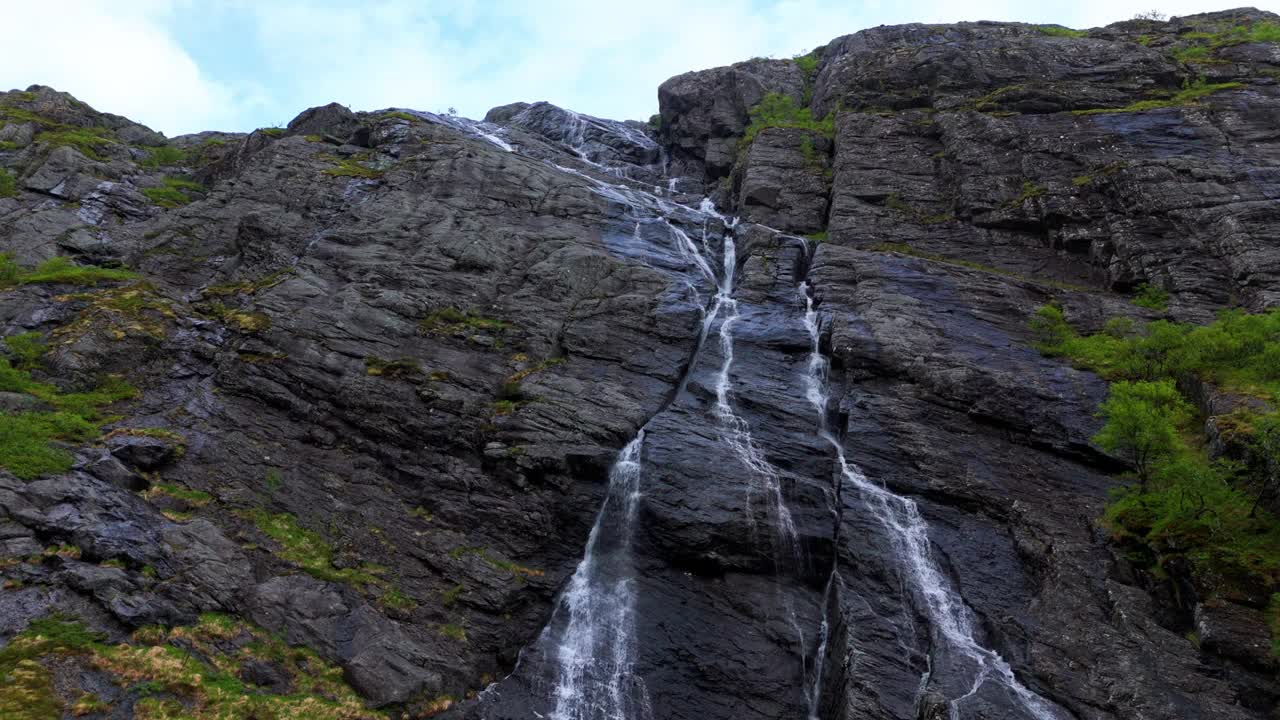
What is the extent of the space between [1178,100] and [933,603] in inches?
1516

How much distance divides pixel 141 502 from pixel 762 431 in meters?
19.4

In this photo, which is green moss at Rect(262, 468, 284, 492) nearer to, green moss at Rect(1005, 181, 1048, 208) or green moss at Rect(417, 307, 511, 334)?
green moss at Rect(417, 307, 511, 334)

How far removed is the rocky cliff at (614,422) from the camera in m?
17.8

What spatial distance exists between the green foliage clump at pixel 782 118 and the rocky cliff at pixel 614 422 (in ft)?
14.2

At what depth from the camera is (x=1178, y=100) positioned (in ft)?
137

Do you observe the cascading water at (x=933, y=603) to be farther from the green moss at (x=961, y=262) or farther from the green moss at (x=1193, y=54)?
the green moss at (x=1193, y=54)

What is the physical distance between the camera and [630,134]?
6481cm

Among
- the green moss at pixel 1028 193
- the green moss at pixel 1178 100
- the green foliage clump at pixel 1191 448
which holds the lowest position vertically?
the green foliage clump at pixel 1191 448

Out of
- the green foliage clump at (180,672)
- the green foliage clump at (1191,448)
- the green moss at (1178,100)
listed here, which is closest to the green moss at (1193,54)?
the green moss at (1178,100)

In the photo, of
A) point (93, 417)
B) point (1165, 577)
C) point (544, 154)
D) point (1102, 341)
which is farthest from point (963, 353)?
point (544, 154)

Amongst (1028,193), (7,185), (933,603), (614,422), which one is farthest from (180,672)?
(1028,193)

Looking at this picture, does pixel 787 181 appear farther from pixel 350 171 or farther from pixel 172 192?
pixel 172 192

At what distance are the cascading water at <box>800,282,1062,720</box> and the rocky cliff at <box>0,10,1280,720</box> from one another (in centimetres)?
10

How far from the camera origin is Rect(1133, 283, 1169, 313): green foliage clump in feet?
101
